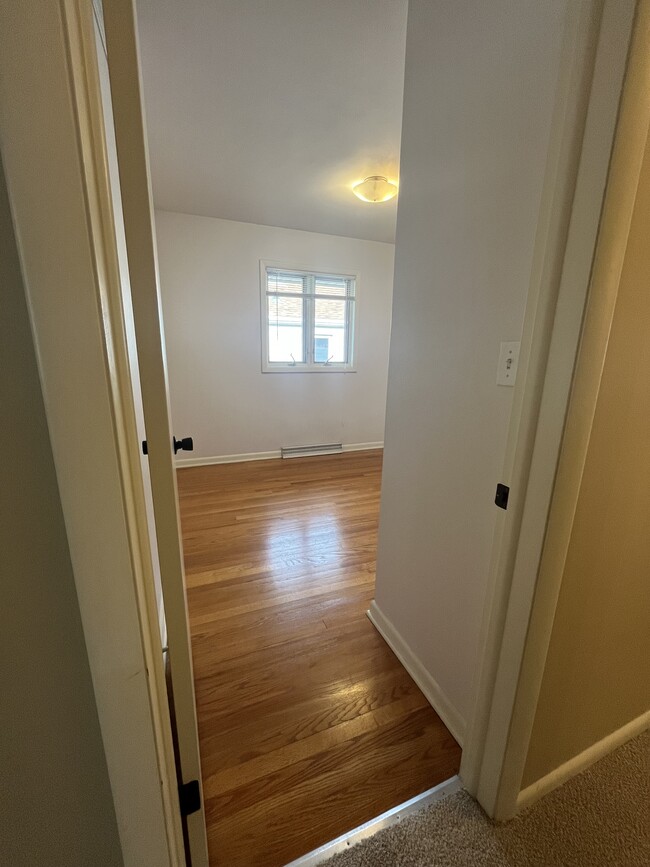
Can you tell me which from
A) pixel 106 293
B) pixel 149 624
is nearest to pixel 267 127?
pixel 106 293

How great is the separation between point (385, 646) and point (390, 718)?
1.09ft

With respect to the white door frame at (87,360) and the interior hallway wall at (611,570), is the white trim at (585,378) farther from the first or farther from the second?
the white door frame at (87,360)

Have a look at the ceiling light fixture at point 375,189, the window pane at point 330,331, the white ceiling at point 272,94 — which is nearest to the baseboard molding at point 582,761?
the white ceiling at point 272,94

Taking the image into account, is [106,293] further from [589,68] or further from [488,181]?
[488,181]

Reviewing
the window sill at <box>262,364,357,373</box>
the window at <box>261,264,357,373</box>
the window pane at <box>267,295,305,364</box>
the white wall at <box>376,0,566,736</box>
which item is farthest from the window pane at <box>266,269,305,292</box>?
the white wall at <box>376,0,566,736</box>

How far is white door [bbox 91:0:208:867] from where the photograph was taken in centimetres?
51

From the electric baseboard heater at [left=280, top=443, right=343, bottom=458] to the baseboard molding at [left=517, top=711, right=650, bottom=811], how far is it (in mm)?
3538

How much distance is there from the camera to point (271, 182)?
2.72 metres

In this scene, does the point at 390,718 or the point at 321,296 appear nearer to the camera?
the point at 390,718

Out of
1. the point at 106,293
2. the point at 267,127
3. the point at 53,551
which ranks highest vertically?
the point at 267,127

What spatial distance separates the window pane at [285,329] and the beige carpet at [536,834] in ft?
12.6

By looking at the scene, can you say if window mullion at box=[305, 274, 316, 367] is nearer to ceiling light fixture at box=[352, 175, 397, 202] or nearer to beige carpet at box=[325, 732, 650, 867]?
ceiling light fixture at box=[352, 175, 397, 202]

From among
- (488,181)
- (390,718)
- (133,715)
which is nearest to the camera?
(133,715)

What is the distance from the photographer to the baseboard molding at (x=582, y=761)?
1.06 m
